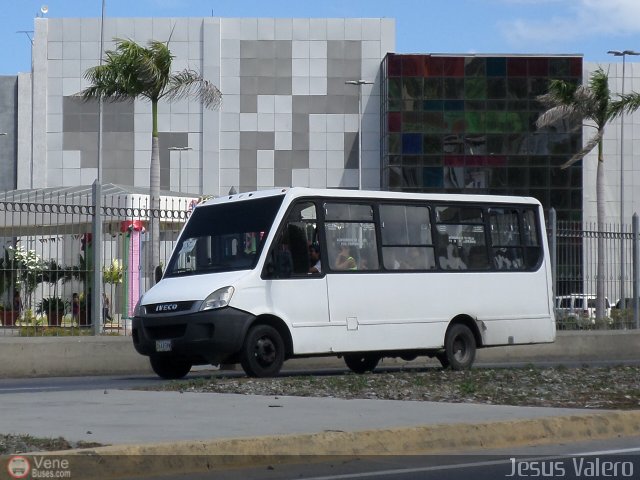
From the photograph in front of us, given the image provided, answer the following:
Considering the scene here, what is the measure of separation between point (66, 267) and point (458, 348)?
6.40m

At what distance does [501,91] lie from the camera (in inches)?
2913

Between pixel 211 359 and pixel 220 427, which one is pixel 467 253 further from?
pixel 220 427

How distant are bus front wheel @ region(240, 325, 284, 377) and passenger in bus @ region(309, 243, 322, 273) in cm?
116

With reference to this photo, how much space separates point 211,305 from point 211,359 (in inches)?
28.3

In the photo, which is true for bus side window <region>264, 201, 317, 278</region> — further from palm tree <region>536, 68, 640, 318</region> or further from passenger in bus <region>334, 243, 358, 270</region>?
palm tree <region>536, 68, 640, 318</region>

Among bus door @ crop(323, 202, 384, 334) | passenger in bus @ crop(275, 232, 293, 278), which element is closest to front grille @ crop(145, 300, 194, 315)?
passenger in bus @ crop(275, 232, 293, 278)

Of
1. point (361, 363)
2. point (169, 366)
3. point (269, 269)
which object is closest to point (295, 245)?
point (269, 269)

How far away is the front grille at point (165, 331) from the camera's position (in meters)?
16.9

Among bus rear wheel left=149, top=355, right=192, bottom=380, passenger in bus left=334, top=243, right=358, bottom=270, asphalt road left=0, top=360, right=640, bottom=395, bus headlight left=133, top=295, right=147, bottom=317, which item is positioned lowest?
asphalt road left=0, top=360, right=640, bottom=395

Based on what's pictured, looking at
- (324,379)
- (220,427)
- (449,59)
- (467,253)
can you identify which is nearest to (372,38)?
(449,59)

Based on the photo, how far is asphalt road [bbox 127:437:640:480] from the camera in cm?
873

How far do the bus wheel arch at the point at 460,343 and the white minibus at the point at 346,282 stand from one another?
21 mm

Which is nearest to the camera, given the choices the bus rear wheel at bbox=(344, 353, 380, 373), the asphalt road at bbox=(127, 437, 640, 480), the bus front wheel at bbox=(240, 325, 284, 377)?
the asphalt road at bbox=(127, 437, 640, 480)

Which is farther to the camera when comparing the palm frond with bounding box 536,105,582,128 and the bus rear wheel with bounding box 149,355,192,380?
the palm frond with bounding box 536,105,582,128
